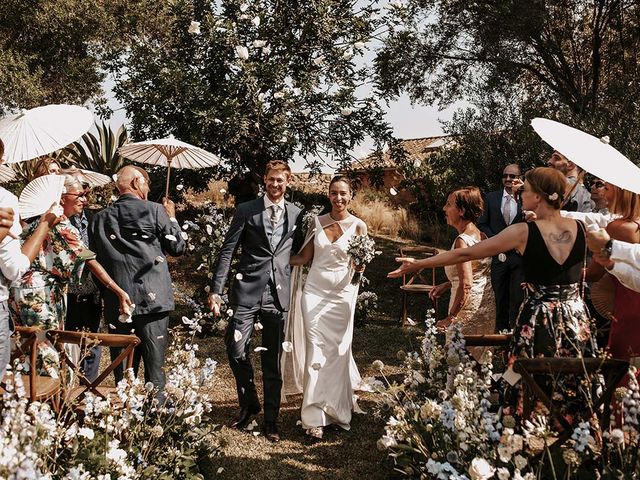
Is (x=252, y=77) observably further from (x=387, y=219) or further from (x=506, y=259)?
(x=387, y=219)

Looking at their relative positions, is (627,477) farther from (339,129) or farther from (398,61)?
(398,61)

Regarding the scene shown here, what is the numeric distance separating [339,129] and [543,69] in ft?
14.9

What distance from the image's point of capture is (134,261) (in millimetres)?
4848

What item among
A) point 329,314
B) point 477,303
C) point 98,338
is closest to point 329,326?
point 329,314

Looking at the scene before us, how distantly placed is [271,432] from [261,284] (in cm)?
117

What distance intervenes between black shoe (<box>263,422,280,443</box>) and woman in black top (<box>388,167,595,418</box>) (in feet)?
7.10

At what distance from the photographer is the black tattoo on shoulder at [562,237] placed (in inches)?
149

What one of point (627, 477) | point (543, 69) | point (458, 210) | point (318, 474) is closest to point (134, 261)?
point (318, 474)

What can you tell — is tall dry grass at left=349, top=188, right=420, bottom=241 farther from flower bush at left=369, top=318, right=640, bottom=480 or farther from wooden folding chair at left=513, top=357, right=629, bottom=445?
wooden folding chair at left=513, top=357, right=629, bottom=445

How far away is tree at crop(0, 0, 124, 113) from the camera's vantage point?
15164mm

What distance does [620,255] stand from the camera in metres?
3.22

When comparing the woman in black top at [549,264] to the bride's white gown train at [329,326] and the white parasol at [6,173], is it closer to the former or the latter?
the bride's white gown train at [329,326]

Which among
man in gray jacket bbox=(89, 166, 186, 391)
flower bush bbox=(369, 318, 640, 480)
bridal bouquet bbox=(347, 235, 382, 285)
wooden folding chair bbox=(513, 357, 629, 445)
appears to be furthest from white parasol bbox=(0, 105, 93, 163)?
wooden folding chair bbox=(513, 357, 629, 445)

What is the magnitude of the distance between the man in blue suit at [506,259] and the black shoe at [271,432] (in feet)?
10.7
